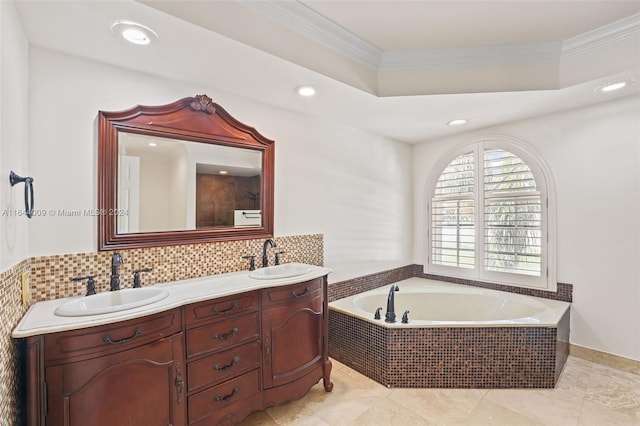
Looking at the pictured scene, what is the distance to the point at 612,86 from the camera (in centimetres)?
229

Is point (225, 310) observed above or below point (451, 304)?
above

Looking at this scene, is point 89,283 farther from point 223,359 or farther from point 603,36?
point 603,36

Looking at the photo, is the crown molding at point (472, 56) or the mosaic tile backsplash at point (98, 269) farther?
the crown molding at point (472, 56)

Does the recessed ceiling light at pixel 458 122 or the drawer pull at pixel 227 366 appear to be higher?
the recessed ceiling light at pixel 458 122

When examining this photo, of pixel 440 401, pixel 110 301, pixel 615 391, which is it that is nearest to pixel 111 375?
pixel 110 301

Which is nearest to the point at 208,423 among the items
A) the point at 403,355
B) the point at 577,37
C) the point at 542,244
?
the point at 403,355

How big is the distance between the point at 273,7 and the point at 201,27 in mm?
474

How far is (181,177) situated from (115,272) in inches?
27.9

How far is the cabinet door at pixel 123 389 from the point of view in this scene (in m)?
1.28

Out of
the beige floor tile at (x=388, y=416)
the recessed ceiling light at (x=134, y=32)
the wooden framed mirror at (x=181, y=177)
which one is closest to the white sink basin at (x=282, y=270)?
the wooden framed mirror at (x=181, y=177)

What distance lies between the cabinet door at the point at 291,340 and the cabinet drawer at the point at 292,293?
0.03 metres

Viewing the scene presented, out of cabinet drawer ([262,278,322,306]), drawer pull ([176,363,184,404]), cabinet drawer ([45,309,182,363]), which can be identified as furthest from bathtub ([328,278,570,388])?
cabinet drawer ([45,309,182,363])

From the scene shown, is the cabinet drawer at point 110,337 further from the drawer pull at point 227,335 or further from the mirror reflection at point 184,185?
the mirror reflection at point 184,185

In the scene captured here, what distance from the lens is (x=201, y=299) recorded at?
1.64 metres
